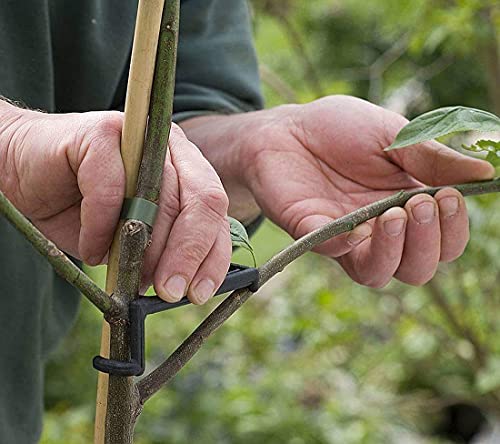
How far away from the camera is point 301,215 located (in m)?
0.74

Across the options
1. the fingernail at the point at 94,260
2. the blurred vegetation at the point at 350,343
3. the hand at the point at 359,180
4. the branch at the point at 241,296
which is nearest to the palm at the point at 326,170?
the hand at the point at 359,180

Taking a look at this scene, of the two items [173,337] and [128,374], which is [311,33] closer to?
[173,337]

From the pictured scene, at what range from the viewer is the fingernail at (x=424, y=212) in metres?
0.65

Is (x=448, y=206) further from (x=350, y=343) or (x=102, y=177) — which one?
(x=350, y=343)

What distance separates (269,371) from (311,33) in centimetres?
127

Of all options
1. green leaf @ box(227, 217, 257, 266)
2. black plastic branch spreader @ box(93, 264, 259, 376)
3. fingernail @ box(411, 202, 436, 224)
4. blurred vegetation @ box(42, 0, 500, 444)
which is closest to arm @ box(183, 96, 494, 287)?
fingernail @ box(411, 202, 436, 224)

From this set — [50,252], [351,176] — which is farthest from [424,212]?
[50,252]

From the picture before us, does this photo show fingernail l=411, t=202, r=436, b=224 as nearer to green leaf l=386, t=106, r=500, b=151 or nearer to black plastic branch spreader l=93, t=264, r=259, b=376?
green leaf l=386, t=106, r=500, b=151

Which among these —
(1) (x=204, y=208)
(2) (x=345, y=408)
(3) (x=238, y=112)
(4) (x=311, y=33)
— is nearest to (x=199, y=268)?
(1) (x=204, y=208)

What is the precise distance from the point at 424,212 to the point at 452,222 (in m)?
0.05

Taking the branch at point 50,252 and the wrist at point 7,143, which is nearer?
the branch at point 50,252

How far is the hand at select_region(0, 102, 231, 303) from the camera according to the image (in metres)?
0.45

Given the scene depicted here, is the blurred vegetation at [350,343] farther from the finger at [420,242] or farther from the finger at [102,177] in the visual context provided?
the finger at [102,177]

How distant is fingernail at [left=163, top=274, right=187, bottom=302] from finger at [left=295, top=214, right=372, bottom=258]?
25 cm
